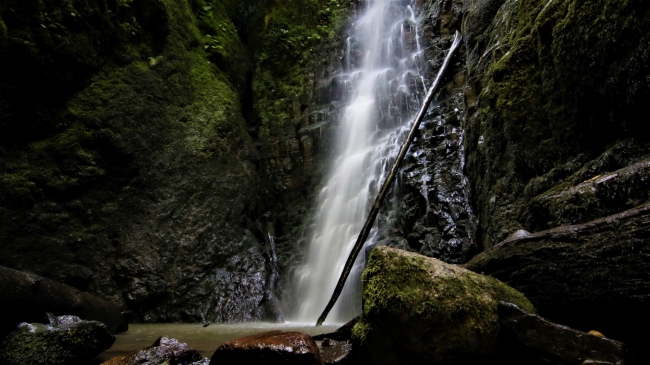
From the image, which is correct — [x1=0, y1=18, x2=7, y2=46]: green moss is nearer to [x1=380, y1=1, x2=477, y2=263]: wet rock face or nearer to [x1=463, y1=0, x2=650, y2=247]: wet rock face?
[x1=380, y1=1, x2=477, y2=263]: wet rock face

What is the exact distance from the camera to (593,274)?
2.31m

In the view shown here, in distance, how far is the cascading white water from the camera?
798 centimetres

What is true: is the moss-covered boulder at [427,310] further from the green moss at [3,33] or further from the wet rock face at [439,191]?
the green moss at [3,33]

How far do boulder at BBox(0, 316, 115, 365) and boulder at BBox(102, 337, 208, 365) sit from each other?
498 mm

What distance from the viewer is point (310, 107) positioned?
11.6 meters

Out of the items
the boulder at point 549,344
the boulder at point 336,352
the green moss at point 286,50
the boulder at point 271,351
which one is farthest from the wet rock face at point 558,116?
the green moss at point 286,50

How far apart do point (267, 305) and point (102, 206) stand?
367cm

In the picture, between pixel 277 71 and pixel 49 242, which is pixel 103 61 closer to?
pixel 49 242

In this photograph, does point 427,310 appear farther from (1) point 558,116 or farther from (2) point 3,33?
(2) point 3,33

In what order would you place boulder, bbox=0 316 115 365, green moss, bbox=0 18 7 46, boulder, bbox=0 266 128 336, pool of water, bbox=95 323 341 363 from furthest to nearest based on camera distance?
green moss, bbox=0 18 7 46 < pool of water, bbox=95 323 341 363 < boulder, bbox=0 266 128 336 < boulder, bbox=0 316 115 365

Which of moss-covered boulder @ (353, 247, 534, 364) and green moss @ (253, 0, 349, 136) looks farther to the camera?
green moss @ (253, 0, 349, 136)

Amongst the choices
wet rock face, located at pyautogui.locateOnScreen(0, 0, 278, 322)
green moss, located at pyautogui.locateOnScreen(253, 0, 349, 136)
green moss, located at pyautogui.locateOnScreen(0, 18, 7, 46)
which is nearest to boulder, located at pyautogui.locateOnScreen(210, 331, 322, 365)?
wet rock face, located at pyautogui.locateOnScreen(0, 0, 278, 322)

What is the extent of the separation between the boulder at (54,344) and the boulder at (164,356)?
498 millimetres

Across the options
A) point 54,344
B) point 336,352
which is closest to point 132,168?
point 54,344
